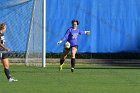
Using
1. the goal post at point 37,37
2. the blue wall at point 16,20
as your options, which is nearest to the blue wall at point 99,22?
the goal post at point 37,37

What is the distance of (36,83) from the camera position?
1570 centimetres

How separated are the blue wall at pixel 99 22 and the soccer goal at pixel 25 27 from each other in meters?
0.98

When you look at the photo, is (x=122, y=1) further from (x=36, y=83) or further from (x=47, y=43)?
(x=36, y=83)

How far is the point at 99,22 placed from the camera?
2736 centimetres

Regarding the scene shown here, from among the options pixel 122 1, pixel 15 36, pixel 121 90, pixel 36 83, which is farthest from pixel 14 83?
pixel 122 1

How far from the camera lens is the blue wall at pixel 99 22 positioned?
27125 millimetres

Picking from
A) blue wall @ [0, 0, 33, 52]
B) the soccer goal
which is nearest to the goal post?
the soccer goal

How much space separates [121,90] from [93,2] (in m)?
13.8

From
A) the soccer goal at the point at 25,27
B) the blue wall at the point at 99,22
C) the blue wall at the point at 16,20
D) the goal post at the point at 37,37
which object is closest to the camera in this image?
the goal post at the point at 37,37

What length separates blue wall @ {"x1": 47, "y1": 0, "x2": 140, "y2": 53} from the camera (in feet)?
89.0

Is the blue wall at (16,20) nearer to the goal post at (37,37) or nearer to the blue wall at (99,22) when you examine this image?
the goal post at (37,37)

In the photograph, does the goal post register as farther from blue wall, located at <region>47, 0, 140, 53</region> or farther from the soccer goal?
blue wall, located at <region>47, 0, 140, 53</region>

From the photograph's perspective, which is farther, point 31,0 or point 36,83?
point 31,0

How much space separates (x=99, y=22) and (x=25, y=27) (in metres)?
3.61
